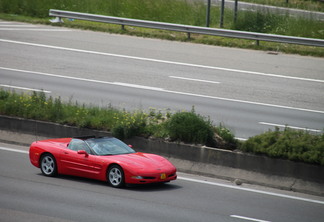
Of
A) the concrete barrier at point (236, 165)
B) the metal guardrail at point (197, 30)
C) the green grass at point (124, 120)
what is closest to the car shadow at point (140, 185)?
the concrete barrier at point (236, 165)

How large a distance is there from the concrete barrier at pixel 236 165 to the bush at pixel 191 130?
10.2 inches

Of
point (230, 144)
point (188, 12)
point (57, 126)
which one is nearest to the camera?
point (230, 144)

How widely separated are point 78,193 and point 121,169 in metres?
1.05

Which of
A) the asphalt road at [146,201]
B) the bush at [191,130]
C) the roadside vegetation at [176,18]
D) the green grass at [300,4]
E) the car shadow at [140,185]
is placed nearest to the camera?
the asphalt road at [146,201]

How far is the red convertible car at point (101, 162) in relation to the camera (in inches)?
503

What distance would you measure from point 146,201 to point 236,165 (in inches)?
124

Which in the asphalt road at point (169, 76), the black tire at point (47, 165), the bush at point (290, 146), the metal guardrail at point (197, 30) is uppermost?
the metal guardrail at point (197, 30)

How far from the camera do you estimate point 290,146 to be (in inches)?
543

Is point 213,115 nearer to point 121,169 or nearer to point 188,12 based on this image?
point 121,169

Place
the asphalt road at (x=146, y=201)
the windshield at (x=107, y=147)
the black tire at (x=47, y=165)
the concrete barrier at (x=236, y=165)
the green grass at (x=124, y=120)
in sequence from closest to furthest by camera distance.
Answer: the asphalt road at (x=146, y=201)
the concrete barrier at (x=236, y=165)
the windshield at (x=107, y=147)
the black tire at (x=47, y=165)
the green grass at (x=124, y=120)

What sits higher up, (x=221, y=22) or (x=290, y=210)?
(x=221, y=22)

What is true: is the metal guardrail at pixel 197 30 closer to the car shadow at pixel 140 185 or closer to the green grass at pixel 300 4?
the green grass at pixel 300 4

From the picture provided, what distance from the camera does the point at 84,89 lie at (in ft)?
73.6

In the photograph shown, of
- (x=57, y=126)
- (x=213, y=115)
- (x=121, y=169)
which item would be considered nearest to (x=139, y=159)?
(x=121, y=169)
